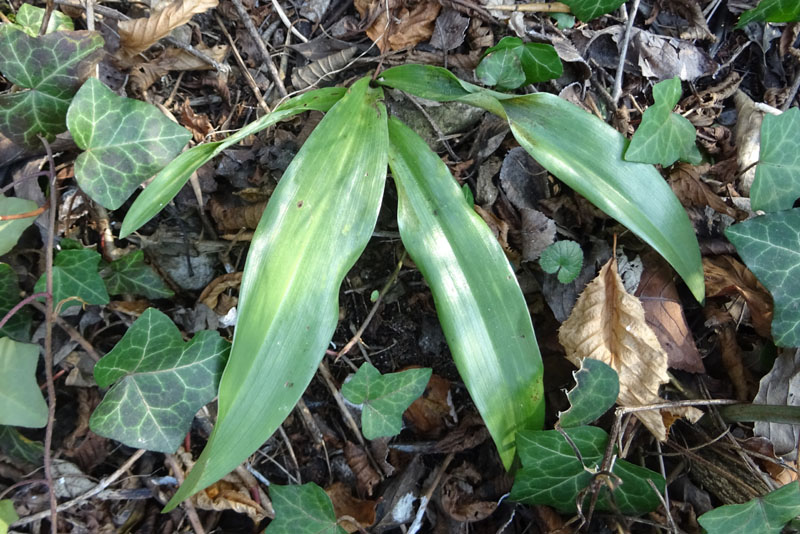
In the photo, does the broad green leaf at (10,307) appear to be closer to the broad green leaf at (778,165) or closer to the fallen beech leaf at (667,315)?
the fallen beech leaf at (667,315)

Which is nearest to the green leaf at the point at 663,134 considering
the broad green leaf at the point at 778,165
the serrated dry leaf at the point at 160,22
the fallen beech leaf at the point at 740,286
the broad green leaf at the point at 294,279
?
the broad green leaf at the point at 778,165

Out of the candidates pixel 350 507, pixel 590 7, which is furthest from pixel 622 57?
pixel 350 507

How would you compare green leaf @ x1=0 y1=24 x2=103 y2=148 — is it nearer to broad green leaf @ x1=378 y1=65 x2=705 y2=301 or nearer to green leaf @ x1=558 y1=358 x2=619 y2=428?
broad green leaf @ x1=378 y1=65 x2=705 y2=301

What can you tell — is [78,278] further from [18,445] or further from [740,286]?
[740,286]

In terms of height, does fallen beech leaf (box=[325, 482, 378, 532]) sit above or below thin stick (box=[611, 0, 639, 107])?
below

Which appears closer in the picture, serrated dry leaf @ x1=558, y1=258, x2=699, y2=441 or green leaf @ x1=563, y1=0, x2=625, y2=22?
serrated dry leaf @ x1=558, y1=258, x2=699, y2=441

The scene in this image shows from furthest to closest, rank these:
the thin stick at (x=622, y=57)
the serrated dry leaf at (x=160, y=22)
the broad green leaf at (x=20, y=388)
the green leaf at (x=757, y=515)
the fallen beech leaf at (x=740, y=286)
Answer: the thin stick at (x=622, y=57), the serrated dry leaf at (x=160, y=22), the fallen beech leaf at (x=740, y=286), the broad green leaf at (x=20, y=388), the green leaf at (x=757, y=515)

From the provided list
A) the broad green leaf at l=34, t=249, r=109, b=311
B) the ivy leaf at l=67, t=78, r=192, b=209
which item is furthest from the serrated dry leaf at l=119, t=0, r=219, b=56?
the broad green leaf at l=34, t=249, r=109, b=311
